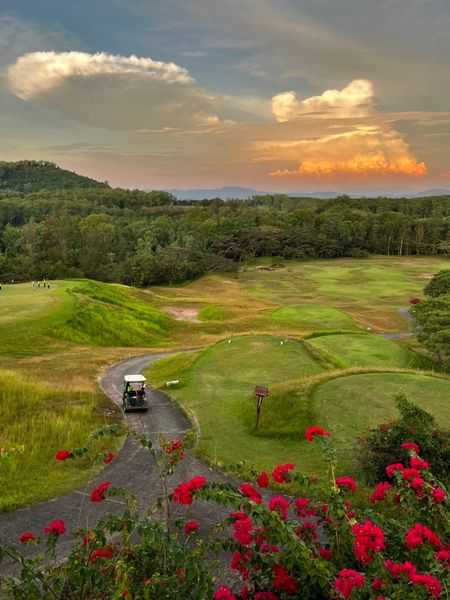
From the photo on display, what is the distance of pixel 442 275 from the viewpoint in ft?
276

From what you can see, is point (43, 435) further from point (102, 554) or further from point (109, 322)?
point (109, 322)

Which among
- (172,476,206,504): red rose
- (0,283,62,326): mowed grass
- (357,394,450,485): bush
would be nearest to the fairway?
(0,283,62,326): mowed grass

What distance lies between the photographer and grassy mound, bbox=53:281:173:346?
56.4 m

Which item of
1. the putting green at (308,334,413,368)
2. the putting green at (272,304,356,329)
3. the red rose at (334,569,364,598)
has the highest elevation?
the red rose at (334,569,364,598)

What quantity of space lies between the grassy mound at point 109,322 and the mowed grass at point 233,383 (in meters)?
16.7

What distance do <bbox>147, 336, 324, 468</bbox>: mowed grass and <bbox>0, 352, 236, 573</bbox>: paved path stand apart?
1.33 metres

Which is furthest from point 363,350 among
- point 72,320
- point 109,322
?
point 72,320

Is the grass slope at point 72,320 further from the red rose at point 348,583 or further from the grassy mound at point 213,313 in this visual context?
the red rose at point 348,583

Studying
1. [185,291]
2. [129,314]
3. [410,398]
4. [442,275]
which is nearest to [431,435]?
[410,398]

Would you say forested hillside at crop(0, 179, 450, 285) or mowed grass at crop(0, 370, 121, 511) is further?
forested hillside at crop(0, 179, 450, 285)

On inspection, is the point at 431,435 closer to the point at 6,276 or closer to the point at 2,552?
the point at 2,552

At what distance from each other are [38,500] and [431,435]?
46.7ft

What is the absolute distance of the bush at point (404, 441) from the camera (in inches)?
665

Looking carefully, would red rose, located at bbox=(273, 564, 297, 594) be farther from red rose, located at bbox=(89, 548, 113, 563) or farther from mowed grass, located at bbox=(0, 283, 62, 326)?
mowed grass, located at bbox=(0, 283, 62, 326)
